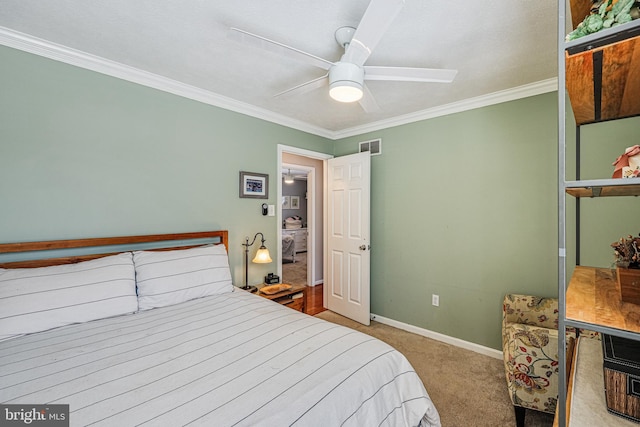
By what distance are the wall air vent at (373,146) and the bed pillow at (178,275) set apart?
7.35 ft

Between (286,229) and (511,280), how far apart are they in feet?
18.7

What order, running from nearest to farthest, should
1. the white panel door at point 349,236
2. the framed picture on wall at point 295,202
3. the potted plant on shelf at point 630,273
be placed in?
1. the potted plant on shelf at point 630,273
2. the white panel door at point 349,236
3. the framed picture on wall at point 295,202

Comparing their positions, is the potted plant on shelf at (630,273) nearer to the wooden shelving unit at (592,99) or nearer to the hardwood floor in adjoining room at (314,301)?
the wooden shelving unit at (592,99)

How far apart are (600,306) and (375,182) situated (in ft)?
8.99

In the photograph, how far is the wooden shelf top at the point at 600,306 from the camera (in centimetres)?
73

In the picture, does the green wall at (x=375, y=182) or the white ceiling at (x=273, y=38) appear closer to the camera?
the white ceiling at (x=273, y=38)

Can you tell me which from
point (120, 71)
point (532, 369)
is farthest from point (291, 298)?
point (120, 71)

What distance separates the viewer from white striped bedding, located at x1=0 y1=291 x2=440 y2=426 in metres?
0.97

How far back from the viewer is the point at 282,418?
947mm

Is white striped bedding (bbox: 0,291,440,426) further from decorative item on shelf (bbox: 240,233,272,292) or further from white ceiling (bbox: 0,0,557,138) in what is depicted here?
white ceiling (bbox: 0,0,557,138)

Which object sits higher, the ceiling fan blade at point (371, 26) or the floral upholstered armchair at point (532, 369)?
the ceiling fan blade at point (371, 26)

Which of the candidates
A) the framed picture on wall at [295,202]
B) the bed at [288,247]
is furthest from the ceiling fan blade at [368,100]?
the framed picture on wall at [295,202]

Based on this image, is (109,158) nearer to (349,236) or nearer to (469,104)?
(349,236)

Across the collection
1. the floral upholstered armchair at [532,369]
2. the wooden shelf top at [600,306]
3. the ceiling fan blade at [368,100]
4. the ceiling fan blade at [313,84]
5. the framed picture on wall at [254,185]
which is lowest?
the floral upholstered armchair at [532,369]
